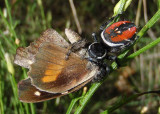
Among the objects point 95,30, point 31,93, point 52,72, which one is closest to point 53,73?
point 52,72

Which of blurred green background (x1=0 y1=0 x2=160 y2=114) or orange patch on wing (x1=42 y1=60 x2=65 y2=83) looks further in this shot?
blurred green background (x1=0 y1=0 x2=160 y2=114)

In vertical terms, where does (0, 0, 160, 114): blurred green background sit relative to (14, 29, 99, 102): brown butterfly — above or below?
above

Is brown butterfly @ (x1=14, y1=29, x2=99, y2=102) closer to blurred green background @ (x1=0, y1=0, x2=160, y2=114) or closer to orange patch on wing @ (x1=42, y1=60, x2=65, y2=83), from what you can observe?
orange patch on wing @ (x1=42, y1=60, x2=65, y2=83)

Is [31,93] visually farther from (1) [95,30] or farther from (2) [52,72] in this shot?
(1) [95,30]

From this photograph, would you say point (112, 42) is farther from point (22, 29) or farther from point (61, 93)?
point (22, 29)

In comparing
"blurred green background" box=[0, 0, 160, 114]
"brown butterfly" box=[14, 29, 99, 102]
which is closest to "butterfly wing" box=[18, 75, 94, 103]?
"brown butterfly" box=[14, 29, 99, 102]

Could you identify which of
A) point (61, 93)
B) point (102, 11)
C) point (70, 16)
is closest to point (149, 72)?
point (102, 11)

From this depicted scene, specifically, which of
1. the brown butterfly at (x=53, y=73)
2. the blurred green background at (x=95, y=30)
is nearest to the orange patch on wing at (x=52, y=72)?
the brown butterfly at (x=53, y=73)

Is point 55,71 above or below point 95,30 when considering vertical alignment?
below
